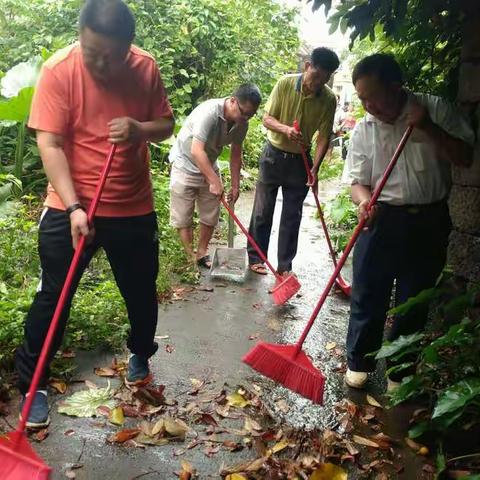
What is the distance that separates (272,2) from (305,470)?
11120mm

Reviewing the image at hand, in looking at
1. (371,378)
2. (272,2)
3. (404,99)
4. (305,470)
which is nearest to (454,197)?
(404,99)

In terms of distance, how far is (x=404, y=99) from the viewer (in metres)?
2.72

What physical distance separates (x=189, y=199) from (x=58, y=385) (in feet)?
8.09

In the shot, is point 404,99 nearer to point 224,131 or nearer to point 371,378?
point 371,378

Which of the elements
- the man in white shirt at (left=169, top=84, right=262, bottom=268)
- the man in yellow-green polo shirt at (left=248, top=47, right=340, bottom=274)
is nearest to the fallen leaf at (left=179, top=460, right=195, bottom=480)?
the man in white shirt at (left=169, top=84, right=262, bottom=268)

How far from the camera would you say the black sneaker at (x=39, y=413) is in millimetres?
2582

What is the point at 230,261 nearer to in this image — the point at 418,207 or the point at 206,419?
the point at 206,419

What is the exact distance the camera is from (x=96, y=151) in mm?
2475

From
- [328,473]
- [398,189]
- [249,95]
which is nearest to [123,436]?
[328,473]

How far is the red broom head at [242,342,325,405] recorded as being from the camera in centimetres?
281

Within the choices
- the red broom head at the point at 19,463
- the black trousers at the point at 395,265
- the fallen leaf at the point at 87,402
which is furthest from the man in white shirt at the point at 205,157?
the red broom head at the point at 19,463

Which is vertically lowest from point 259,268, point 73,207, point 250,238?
point 259,268

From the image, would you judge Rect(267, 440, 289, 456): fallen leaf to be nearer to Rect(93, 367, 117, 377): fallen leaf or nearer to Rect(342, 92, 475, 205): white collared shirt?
Rect(93, 367, 117, 377): fallen leaf

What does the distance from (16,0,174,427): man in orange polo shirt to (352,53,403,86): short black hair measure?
1.04 metres
